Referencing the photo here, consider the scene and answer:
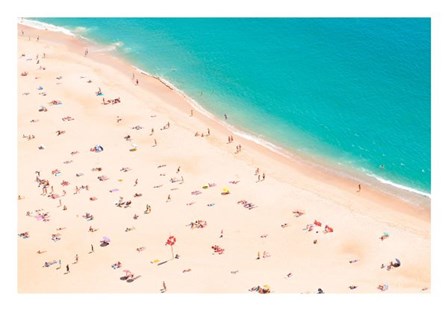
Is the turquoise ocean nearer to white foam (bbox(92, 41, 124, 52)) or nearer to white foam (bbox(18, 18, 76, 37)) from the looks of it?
white foam (bbox(92, 41, 124, 52))

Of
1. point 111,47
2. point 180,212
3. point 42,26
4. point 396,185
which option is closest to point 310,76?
point 396,185

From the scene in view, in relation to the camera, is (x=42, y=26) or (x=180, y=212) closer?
(x=180, y=212)

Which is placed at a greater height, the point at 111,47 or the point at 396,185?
the point at 111,47

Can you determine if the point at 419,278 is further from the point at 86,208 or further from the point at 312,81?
the point at 312,81

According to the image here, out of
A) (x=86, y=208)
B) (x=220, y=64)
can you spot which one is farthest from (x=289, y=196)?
→ (x=220, y=64)

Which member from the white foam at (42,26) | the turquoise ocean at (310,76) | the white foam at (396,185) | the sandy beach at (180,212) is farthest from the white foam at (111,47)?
the white foam at (396,185)

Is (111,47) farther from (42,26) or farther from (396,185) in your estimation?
(396,185)

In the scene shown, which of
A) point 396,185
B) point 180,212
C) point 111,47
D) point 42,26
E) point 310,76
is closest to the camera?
point 180,212
